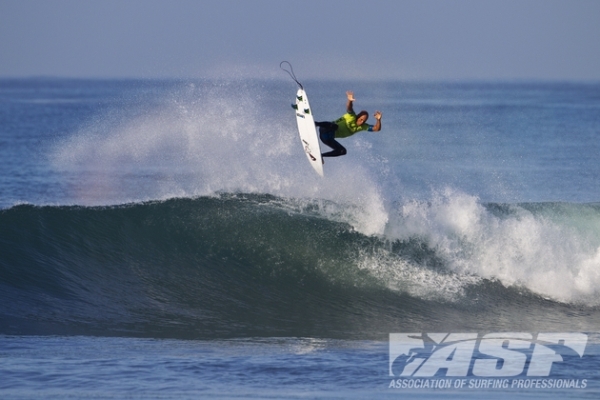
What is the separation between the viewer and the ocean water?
10102 millimetres

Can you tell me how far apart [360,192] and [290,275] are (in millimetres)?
2440

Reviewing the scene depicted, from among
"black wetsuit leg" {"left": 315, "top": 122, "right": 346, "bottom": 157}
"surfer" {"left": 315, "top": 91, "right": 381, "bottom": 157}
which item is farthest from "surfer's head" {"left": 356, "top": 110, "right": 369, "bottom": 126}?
"black wetsuit leg" {"left": 315, "top": 122, "right": 346, "bottom": 157}

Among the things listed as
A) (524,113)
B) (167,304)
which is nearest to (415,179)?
(167,304)

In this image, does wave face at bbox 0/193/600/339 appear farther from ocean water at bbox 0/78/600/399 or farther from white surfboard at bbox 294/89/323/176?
white surfboard at bbox 294/89/323/176

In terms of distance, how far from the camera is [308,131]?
13750 mm

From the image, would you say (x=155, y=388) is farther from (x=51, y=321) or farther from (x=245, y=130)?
(x=245, y=130)

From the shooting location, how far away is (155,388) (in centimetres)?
954
